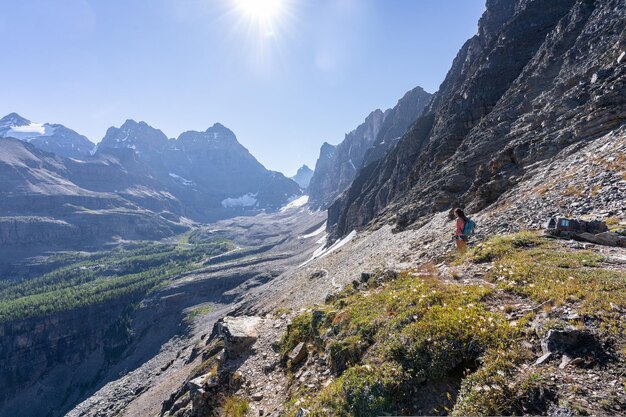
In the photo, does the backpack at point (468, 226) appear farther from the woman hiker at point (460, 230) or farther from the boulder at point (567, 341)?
the boulder at point (567, 341)

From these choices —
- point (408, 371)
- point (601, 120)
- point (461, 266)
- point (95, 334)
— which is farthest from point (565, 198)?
point (95, 334)

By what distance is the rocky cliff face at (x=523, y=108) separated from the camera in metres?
33.6

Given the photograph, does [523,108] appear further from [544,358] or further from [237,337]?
[544,358]

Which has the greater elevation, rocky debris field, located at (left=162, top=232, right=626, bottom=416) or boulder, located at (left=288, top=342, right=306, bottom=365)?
rocky debris field, located at (left=162, top=232, right=626, bottom=416)

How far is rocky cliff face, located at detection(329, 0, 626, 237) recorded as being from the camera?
1324 inches

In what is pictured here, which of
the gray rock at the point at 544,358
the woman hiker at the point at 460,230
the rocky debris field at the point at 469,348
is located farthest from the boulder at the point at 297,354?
the woman hiker at the point at 460,230

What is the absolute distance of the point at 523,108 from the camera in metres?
48.9

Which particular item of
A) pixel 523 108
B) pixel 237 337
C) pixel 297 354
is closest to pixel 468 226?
pixel 297 354

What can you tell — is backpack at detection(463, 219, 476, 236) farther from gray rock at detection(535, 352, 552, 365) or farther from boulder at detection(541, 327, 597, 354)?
gray rock at detection(535, 352, 552, 365)

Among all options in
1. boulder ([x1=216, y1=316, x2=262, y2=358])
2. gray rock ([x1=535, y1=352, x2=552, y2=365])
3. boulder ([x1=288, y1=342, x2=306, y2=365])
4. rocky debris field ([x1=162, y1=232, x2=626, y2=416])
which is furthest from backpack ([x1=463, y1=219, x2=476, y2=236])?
boulder ([x1=216, y1=316, x2=262, y2=358])

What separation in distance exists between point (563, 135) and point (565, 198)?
54.4 feet

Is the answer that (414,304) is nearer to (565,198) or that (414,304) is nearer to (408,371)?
(408,371)

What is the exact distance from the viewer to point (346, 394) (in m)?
8.72

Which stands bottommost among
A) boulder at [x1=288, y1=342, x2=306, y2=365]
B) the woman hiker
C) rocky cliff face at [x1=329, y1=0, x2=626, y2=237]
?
boulder at [x1=288, y1=342, x2=306, y2=365]
